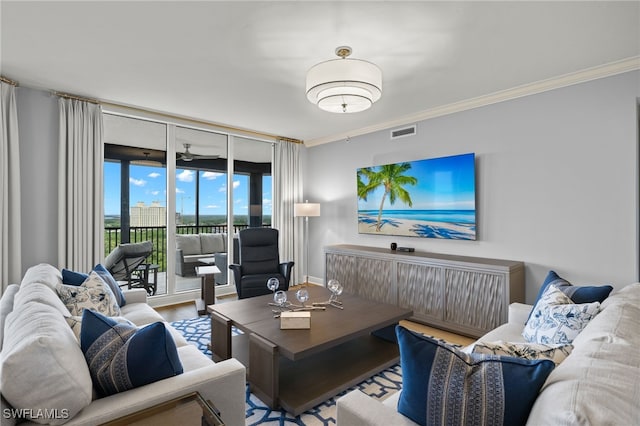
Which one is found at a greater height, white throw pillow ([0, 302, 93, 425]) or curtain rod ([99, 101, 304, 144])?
curtain rod ([99, 101, 304, 144])

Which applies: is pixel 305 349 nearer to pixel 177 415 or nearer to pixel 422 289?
pixel 177 415

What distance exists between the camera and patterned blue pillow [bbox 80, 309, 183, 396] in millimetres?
1293

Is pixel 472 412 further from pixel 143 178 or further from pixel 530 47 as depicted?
pixel 143 178

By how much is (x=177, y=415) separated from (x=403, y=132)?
13.5 ft

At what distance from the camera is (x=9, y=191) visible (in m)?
3.22

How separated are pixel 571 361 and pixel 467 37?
2.24 meters

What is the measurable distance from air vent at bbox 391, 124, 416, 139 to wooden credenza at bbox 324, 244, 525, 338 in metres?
1.62

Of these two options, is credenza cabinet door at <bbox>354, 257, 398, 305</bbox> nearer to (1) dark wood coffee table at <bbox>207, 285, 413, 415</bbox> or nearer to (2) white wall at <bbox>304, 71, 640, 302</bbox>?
(2) white wall at <bbox>304, 71, 640, 302</bbox>

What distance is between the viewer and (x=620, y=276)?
2834 mm

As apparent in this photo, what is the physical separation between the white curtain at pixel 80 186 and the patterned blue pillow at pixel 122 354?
287 centimetres

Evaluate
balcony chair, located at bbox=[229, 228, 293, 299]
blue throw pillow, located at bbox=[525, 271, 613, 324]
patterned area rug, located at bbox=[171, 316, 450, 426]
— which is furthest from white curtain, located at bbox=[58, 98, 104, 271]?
blue throw pillow, located at bbox=[525, 271, 613, 324]

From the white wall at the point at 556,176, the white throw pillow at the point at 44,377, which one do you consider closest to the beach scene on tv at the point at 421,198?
the white wall at the point at 556,176

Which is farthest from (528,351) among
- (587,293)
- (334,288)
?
(334,288)

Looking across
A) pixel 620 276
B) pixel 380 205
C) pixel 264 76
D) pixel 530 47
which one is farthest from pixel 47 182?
pixel 620 276
